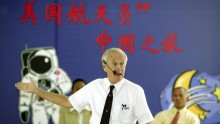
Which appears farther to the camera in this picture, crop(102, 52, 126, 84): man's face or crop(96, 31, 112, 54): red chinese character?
crop(96, 31, 112, 54): red chinese character

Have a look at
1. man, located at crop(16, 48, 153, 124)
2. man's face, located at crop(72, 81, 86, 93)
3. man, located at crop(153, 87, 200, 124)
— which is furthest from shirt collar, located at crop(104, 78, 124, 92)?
man, located at crop(153, 87, 200, 124)

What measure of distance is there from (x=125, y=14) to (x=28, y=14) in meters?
1.13

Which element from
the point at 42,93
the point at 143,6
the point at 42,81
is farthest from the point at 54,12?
the point at 42,93

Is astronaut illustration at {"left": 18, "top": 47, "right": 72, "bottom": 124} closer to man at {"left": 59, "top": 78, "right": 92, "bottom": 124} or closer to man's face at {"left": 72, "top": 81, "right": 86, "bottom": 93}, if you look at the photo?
man's face at {"left": 72, "top": 81, "right": 86, "bottom": 93}

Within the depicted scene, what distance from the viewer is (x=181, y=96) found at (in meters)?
4.32

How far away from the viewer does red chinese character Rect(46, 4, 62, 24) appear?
4.93m

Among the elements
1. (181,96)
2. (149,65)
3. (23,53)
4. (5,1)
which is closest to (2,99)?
(23,53)

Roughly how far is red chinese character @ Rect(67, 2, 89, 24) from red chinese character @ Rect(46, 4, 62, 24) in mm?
116

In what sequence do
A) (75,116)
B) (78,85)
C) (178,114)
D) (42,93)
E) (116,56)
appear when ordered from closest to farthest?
(116,56), (42,93), (75,116), (78,85), (178,114)

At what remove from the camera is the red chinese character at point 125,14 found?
4.95m

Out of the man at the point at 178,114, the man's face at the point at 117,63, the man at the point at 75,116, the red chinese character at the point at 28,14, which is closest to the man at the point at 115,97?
the man's face at the point at 117,63

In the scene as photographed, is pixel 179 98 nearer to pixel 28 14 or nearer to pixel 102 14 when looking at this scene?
pixel 102 14

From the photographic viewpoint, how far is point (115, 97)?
231cm

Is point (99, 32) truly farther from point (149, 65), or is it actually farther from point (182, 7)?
point (182, 7)
